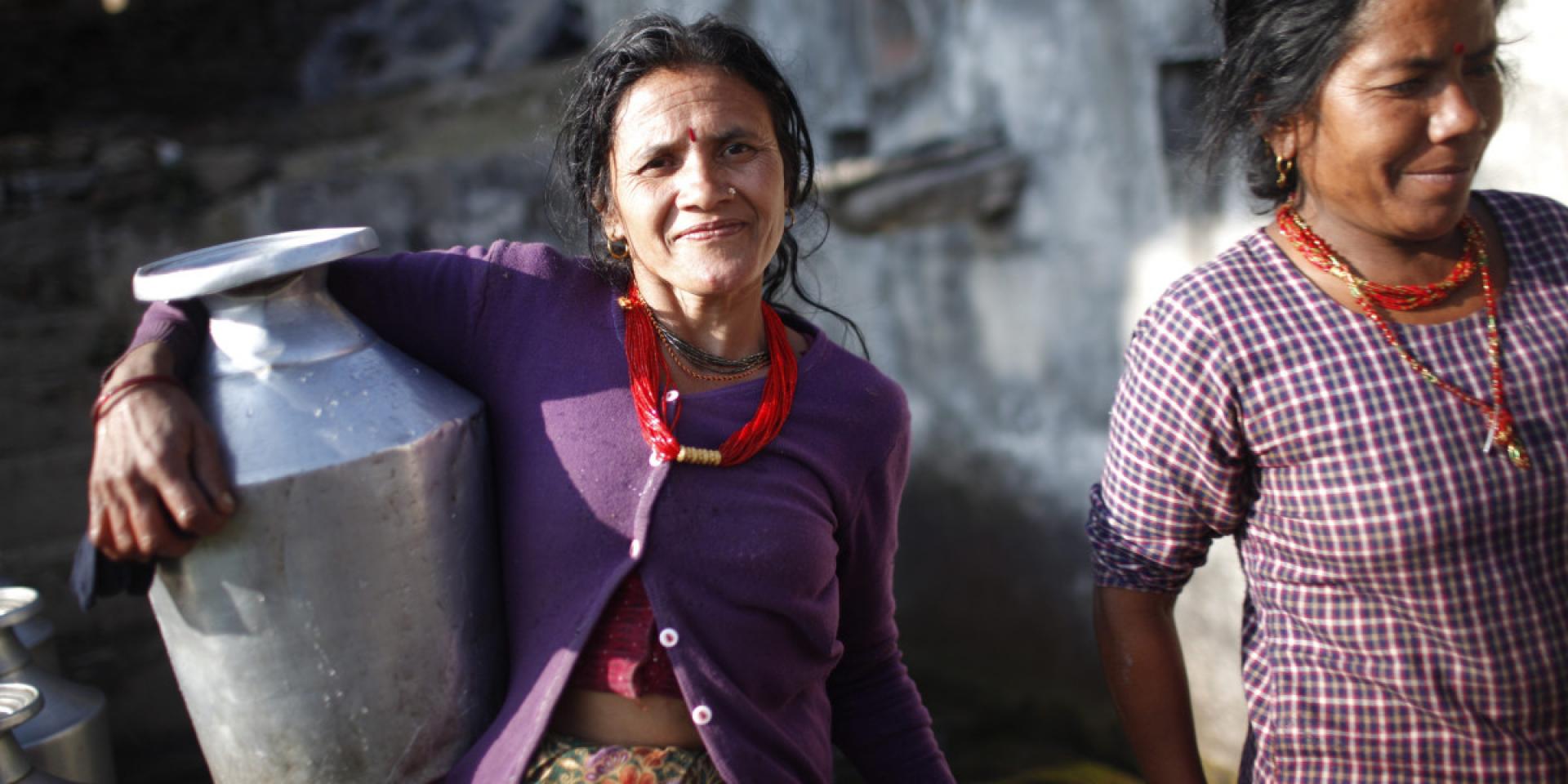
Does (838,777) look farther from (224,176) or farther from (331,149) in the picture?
(331,149)

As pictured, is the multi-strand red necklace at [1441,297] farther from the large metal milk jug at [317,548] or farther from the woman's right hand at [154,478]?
the woman's right hand at [154,478]

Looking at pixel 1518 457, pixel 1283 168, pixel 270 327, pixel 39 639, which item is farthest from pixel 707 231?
pixel 39 639

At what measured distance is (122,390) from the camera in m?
1.44

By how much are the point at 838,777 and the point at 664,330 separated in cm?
319

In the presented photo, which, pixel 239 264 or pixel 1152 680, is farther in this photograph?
pixel 1152 680

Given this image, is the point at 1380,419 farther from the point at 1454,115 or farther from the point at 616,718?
the point at 616,718

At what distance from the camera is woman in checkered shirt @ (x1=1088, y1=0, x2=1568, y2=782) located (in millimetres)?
1535

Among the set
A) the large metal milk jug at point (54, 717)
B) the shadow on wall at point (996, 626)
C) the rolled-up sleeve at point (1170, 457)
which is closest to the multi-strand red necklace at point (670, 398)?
the rolled-up sleeve at point (1170, 457)

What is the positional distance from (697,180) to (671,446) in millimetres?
383

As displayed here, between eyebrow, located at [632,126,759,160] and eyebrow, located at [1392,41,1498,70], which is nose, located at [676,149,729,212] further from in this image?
eyebrow, located at [1392,41,1498,70]

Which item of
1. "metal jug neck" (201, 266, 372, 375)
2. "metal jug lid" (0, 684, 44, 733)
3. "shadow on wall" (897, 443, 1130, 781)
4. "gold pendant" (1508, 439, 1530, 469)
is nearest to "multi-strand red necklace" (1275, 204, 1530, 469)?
"gold pendant" (1508, 439, 1530, 469)

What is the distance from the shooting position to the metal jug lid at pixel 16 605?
1839 mm

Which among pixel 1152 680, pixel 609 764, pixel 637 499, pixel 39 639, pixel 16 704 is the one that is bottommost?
pixel 1152 680

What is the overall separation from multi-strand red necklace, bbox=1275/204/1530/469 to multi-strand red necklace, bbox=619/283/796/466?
0.75 m
